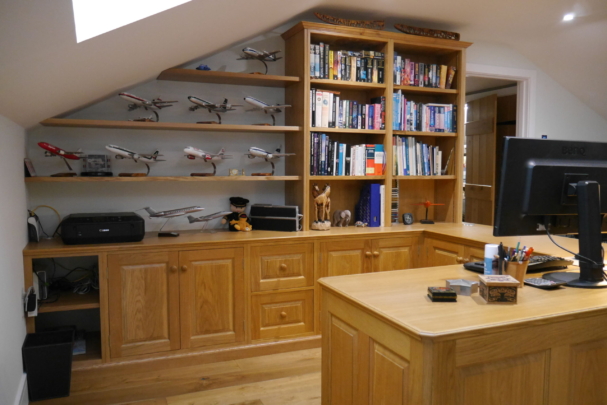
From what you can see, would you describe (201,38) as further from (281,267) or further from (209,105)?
(281,267)

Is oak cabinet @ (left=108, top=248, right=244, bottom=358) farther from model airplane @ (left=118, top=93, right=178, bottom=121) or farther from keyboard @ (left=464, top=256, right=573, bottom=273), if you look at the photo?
keyboard @ (left=464, top=256, right=573, bottom=273)

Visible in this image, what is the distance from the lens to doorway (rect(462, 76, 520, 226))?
17.7 ft

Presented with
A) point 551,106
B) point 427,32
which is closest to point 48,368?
point 427,32

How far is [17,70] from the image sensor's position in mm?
1750

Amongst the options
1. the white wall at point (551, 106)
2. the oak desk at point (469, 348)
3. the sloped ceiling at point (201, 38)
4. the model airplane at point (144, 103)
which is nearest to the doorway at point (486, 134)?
the white wall at point (551, 106)

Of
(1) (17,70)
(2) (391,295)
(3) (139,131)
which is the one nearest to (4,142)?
(1) (17,70)

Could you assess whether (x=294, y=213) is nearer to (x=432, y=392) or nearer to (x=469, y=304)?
(x=469, y=304)

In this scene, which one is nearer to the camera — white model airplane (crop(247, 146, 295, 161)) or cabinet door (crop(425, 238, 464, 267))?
cabinet door (crop(425, 238, 464, 267))

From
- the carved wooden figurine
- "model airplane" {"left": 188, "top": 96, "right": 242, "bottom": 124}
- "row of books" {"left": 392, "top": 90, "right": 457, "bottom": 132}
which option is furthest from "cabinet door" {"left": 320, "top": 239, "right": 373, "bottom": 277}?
"model airplane" {"left": 188, "top": 96, "right": 242, "bottom": 124}

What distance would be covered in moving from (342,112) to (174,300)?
5.83ft

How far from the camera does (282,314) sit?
3354 millimetres

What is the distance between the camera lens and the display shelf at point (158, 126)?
118 inches

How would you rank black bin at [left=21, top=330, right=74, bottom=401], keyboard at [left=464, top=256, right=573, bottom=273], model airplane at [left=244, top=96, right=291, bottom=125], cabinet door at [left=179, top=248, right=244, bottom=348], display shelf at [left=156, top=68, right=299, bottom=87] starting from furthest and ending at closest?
model airplane at [left=244, top=96, right=291, bottom=125], display shelf at [left=156, top=68, right=299, bottom=87], cabinet door at [left=179, top=248, right=244, bottom=348], black bin at [left=21, top=330, right=74, bottom=401], keyboard at [left=464, top=256, right=573, bottom=273]

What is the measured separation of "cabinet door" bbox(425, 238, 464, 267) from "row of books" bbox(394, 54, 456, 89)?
1.24 meters
